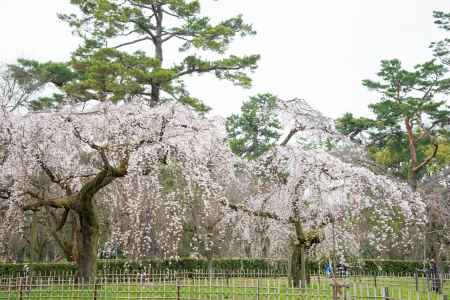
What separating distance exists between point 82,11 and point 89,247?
11.0 metres

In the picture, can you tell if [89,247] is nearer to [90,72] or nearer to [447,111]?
[90,72]

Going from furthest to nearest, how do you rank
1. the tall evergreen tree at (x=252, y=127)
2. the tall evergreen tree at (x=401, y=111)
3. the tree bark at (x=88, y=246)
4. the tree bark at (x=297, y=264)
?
the tall evergreen tree at (x=252, y=127) < the tall evergreen tree at (x=401, y=111) < the tree bark at (x=297, y=264) < the tree bark at (x=88, y=246)

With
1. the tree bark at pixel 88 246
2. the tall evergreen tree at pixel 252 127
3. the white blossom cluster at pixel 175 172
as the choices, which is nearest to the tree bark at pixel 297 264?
the white blossom cluster at pixel 175 172

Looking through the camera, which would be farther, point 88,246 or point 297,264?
point 297,264

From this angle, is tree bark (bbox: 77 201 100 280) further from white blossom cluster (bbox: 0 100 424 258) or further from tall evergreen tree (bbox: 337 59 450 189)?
tall evergreen tree (bbox: 337 59 450 189)

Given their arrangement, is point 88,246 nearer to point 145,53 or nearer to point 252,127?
point 145,53

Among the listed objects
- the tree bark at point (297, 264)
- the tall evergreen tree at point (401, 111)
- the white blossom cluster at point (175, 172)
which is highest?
the tall evergreen tree at point (401, 111)

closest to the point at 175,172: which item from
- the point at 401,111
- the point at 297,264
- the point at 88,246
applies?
the point at 88,246

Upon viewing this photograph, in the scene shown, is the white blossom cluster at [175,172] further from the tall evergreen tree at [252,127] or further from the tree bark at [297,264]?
the tall evergreen tree at [252,127]

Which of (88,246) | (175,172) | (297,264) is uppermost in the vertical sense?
(175,172)

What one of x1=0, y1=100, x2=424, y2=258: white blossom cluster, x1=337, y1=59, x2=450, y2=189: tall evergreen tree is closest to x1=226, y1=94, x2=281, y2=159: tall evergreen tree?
x1=337, y1=59, x2=450, y2=189: tall evergreen tree

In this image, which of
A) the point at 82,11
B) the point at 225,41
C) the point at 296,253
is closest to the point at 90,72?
the point at 82,11

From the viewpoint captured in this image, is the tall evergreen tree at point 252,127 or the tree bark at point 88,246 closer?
the tree bark at point 88,246

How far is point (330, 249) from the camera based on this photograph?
42.2ft
